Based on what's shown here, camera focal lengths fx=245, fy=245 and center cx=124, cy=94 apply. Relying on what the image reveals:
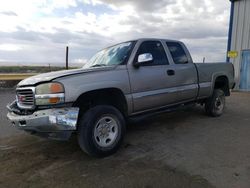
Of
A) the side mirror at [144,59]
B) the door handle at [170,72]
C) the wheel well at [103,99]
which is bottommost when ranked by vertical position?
the wheel well at [103,99]

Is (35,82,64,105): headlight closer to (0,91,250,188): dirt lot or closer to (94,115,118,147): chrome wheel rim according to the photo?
(94,115,118,147): chrome wheel rim

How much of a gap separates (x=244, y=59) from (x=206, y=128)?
9.00 m

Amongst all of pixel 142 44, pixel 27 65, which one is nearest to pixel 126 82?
pixel 142 44

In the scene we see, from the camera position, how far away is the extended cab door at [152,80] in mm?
4476

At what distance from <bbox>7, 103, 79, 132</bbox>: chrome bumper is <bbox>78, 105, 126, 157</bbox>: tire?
0.22 meters

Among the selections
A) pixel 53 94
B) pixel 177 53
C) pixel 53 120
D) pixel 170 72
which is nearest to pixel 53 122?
pixel 53 120

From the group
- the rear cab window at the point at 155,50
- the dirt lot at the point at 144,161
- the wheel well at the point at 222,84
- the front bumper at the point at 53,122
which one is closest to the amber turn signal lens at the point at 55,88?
the front bumper at the point at 53,122

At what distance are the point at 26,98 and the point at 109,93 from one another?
4.44 ft

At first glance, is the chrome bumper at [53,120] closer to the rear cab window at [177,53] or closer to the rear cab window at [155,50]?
the rear cab window at [155,50]

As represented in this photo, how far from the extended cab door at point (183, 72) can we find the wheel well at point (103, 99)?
58.9 inches

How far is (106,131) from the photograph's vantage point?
4.05 meters

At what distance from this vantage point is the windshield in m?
4.66

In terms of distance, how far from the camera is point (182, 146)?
4.48 meters

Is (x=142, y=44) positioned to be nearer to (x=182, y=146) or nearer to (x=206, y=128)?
(x=182, y=146)
